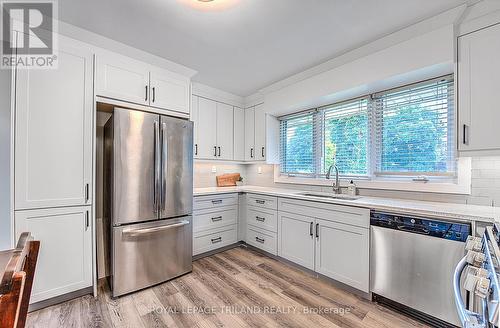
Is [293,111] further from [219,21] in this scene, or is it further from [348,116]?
[219,21]

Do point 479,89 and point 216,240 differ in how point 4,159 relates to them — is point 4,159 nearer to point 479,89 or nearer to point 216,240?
point 216,240

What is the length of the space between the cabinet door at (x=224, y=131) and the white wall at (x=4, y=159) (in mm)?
2311

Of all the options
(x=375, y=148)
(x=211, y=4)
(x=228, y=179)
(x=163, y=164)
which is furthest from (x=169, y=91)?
(x=375, y=148)

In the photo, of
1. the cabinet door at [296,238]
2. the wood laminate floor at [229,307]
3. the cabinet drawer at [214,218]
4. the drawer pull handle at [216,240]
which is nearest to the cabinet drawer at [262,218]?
the cabinet door at [296,238]

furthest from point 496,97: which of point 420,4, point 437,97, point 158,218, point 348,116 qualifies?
point 158,218

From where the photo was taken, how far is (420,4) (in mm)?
1682

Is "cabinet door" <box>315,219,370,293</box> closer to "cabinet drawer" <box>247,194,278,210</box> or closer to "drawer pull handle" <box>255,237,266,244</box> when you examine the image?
"cabinet drawer" <box>247,194,278,210</box>

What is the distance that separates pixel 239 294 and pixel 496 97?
2.68 metres

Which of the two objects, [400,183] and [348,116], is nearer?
[400,183]

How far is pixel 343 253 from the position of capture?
2162 millimetres

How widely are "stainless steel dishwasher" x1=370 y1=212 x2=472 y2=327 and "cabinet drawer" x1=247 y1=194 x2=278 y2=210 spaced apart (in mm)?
1217

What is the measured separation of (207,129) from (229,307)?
7.89 feet

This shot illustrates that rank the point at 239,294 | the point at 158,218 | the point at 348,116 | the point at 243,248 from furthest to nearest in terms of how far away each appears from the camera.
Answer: the point at 243,248 → the point at 348,116 → the point at 158,218 → the point at 239,294

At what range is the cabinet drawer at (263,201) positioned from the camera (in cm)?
289
